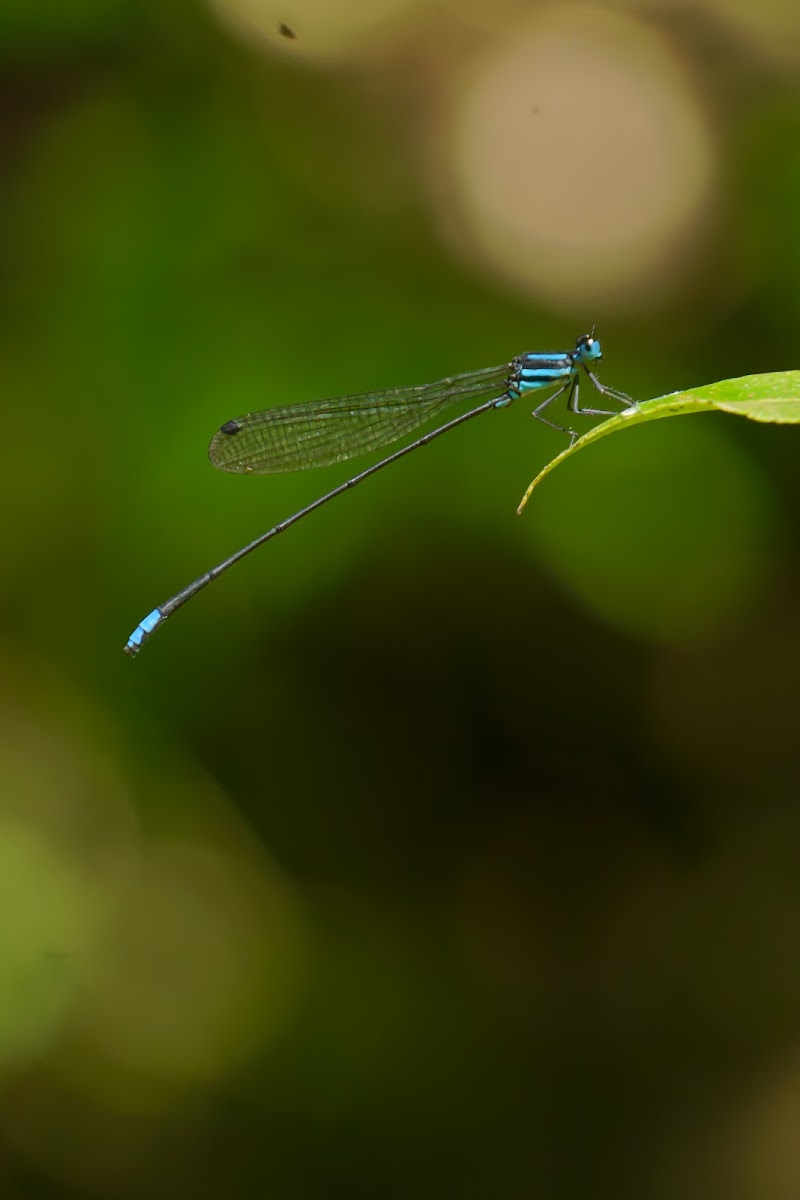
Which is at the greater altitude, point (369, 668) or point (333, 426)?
point (333, 426)

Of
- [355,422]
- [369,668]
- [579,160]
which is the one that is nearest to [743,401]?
[355,422]

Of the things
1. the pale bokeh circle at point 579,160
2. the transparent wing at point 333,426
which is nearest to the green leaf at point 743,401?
the transparent wing at point 333,426

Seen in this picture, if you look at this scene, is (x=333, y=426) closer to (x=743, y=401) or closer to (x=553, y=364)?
(x=553, y=364)

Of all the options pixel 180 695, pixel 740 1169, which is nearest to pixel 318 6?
pixel 180 695

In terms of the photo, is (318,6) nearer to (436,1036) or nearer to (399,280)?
(399,280)

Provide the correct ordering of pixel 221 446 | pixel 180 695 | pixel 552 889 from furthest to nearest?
pixel 552 889
pixel 180 695
pixel 221 446

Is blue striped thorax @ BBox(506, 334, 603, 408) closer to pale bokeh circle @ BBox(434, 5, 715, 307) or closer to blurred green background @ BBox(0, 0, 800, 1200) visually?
blurred green background @ BBox(0, 0, 800, 1200)
